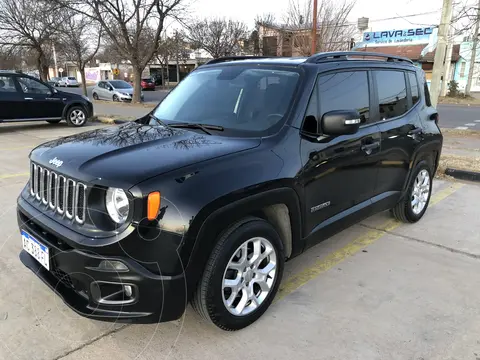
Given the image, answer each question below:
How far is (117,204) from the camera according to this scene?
91.3 inches

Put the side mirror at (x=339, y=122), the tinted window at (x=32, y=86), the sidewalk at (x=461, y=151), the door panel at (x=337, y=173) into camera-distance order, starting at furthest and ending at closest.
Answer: the tinted window at (x=32, y=86) → the sidewalk at (x=461, y=151) → the door panel at (x=337, y=173) → the side mirror at (x=339, y=122)

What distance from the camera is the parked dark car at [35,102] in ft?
37.7

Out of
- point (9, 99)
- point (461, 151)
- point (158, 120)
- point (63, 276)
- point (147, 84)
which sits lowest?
point (147, 84)

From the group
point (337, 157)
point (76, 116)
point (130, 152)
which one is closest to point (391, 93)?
point (337, 157)

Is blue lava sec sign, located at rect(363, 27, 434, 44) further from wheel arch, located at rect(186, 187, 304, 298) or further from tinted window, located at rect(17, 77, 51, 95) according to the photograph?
wheel arch, located at rect(186, 187, 304, 298)

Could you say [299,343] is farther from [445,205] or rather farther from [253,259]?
[445,205]

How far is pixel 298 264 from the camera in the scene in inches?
150

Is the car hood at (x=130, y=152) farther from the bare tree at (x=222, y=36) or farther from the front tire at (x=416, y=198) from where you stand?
the bare tree at (x=222, y=36)

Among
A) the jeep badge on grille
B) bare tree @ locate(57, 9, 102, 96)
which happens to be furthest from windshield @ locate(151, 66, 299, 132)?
bare tree @ locate(57, 9, 102, 96)

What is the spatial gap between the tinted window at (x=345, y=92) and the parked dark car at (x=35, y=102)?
10893 millimetres

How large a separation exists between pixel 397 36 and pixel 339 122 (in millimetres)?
40497

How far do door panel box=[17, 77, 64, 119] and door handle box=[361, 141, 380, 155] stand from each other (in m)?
11.1

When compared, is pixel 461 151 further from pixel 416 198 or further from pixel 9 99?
pixel 9 99

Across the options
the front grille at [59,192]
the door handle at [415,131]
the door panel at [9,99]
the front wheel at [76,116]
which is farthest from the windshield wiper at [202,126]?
the front wheel at [76,116]
